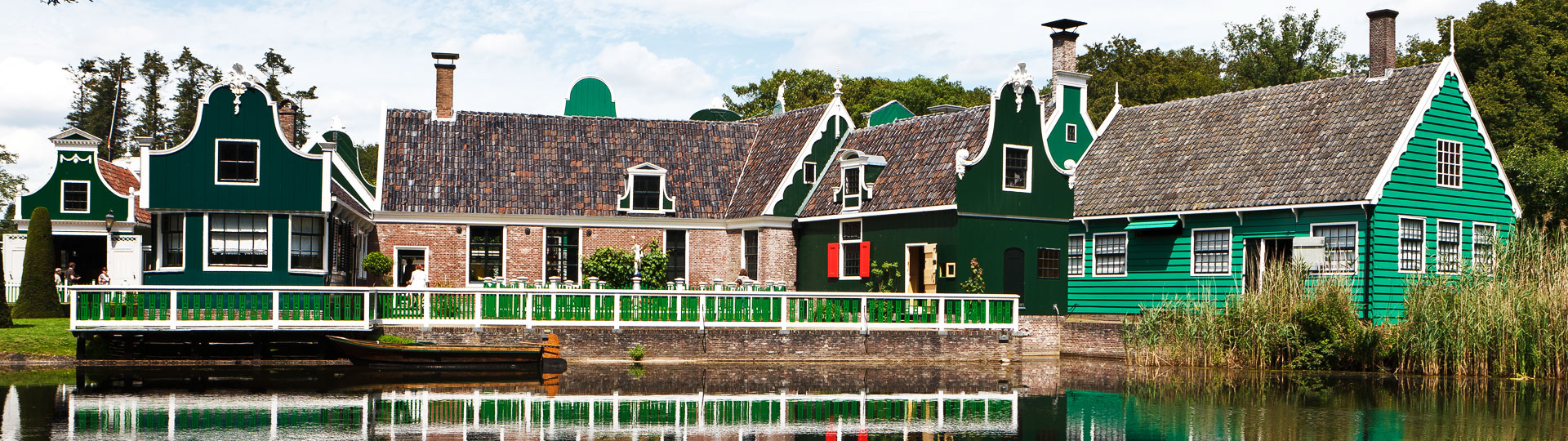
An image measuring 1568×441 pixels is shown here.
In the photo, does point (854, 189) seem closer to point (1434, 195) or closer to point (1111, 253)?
point (1111, 253)

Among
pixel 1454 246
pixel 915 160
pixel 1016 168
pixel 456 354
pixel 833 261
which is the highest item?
pixel 915 160

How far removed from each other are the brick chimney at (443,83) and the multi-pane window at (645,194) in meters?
5.60

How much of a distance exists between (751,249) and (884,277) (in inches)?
202

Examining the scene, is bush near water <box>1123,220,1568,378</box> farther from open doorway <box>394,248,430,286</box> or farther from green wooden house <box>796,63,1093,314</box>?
open doorway <box>394,248,430,286</box>

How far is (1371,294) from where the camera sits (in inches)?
1133

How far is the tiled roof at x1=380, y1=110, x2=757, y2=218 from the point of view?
3538 cm

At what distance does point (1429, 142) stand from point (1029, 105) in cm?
868

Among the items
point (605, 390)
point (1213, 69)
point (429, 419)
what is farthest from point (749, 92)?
point (429, 419)

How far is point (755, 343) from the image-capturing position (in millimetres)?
28125

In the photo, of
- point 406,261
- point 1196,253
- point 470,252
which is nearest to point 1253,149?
point 1196,253

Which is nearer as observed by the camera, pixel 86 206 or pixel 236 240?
pixel 236 240

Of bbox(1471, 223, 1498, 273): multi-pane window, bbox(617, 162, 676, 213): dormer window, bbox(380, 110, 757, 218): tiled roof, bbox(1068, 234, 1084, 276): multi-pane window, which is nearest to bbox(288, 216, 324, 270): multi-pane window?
bbox(380, 110, 757, 218): tiled roof

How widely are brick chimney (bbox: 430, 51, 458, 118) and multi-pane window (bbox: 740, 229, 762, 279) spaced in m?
8.69

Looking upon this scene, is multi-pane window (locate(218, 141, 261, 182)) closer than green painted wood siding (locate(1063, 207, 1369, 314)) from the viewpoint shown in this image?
Yes
